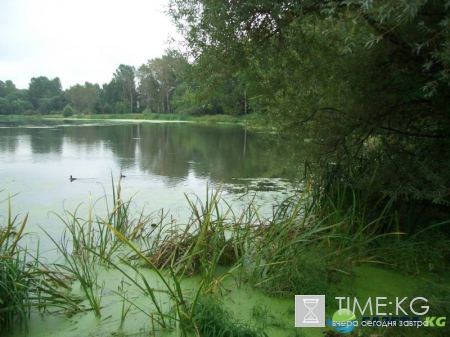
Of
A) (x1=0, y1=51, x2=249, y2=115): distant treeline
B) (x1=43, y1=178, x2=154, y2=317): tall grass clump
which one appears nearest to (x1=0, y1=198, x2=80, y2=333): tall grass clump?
(x1=43, y1=178, x2=154, y2=317): tall grass clump

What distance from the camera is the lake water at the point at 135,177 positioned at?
521cm

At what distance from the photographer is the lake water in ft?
17.1

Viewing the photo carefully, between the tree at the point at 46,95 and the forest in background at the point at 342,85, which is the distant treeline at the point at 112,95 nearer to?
the tree at the point at 46,95

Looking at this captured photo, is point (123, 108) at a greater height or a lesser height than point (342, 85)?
greater

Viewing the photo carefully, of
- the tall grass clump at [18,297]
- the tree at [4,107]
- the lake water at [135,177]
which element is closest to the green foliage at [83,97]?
the tree at [4,107]

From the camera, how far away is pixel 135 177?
759cm

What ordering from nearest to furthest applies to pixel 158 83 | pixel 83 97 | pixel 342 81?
pixel 342 81 < pixel 158 83 < pixel 83 97

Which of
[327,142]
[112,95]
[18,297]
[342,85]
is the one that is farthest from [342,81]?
[112,95]

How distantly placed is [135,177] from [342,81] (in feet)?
16.7

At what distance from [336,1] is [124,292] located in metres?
2.49

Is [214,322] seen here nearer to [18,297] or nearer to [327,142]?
[18,297]

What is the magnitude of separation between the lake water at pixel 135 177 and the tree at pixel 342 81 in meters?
0.79

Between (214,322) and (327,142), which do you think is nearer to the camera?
(214,322)

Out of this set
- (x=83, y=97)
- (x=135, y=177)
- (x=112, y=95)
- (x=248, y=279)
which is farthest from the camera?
(x=83, y=97)
